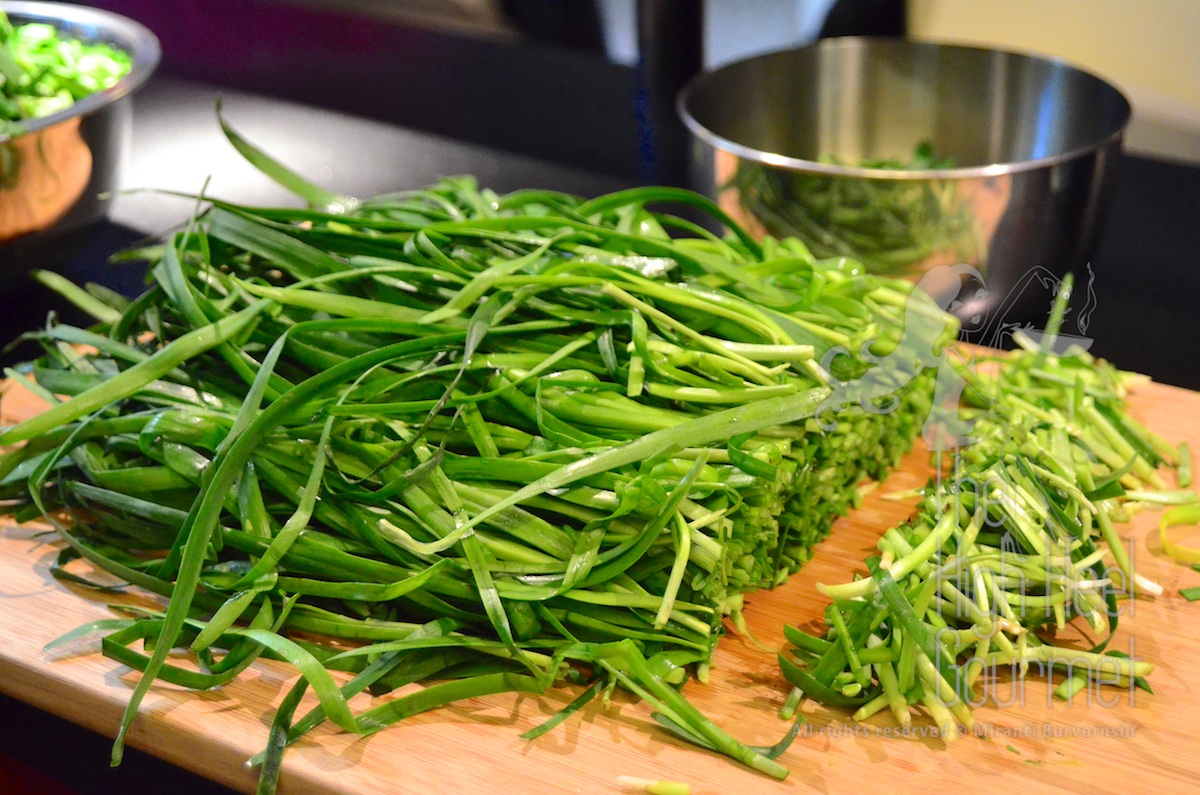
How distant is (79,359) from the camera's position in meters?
1.40

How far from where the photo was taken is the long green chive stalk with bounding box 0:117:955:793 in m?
1.04

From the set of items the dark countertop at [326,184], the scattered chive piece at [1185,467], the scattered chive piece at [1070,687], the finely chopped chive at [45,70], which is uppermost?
the finely chopped chive at [45,70]

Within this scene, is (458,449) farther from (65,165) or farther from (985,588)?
(65,165)

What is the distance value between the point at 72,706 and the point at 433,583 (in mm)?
382

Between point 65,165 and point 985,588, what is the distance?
154 centimetres

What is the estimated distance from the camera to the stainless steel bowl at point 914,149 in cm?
148

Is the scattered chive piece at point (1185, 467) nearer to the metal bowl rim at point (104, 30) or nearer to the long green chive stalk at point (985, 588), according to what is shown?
the long green chive stalk at point (985, 588)

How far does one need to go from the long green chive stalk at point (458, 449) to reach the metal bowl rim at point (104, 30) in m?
0.47

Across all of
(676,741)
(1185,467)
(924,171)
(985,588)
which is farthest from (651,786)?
(924,171)

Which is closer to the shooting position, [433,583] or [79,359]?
[433,583]

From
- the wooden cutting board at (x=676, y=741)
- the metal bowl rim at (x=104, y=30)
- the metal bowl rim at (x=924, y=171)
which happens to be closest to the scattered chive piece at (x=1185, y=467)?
the wooden cutting board at (x=676, y=741)

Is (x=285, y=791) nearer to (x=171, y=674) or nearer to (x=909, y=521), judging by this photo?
(x=171, y=674)

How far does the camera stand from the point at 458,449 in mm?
1174

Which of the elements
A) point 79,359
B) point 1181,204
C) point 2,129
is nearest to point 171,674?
point 79,359
